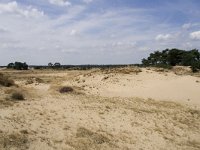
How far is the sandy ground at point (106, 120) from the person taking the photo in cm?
1658

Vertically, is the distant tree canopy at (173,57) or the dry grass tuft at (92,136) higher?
the distant tree canopy at (173,57)

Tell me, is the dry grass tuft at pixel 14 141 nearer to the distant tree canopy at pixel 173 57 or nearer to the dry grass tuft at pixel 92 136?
the dry grass tuft at pixel 92 136

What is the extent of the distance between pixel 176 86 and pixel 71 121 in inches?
659

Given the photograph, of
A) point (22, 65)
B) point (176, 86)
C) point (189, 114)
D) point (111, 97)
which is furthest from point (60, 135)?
point (22, 65)

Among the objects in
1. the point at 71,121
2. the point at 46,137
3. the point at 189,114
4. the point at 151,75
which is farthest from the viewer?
the point at 151,75

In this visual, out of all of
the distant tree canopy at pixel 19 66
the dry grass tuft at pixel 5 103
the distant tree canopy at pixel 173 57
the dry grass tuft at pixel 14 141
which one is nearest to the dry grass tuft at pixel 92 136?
the dry grass tuft at pixel 14 141

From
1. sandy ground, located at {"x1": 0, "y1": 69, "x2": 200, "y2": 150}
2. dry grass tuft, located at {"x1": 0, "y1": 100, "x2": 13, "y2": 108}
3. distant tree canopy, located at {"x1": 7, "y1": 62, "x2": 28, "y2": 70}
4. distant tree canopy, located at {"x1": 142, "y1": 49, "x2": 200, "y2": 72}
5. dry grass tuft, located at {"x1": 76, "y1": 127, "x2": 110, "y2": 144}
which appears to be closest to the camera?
sandy ground, located at {"x1": 0, "y1": 69, "x2": 200, "y2": 150}

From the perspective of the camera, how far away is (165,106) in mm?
26734

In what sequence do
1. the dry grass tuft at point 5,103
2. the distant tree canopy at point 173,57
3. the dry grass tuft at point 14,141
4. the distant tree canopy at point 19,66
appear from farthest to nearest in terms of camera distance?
the distant tree canopy at point 19,66 → the distant tree canopy at point 173,57 → the dry grass tuft at point 5,103 → the dry grass tuft at point 14,141

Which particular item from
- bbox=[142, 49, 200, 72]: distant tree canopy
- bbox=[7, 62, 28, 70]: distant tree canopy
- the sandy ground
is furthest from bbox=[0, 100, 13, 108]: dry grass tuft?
bbox=[7, 62, 28, 70]: distant tree canopy

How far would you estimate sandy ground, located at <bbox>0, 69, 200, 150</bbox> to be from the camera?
16578 mm

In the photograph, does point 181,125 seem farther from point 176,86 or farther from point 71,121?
point 176,86

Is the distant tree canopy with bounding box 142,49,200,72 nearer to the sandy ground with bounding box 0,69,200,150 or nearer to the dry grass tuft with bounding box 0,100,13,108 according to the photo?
the sandy ground with bounding box 0,69,200,150

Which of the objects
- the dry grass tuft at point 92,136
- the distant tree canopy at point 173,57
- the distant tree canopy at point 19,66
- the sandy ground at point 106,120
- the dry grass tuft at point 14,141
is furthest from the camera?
the distant tree canopy at point 19,66
